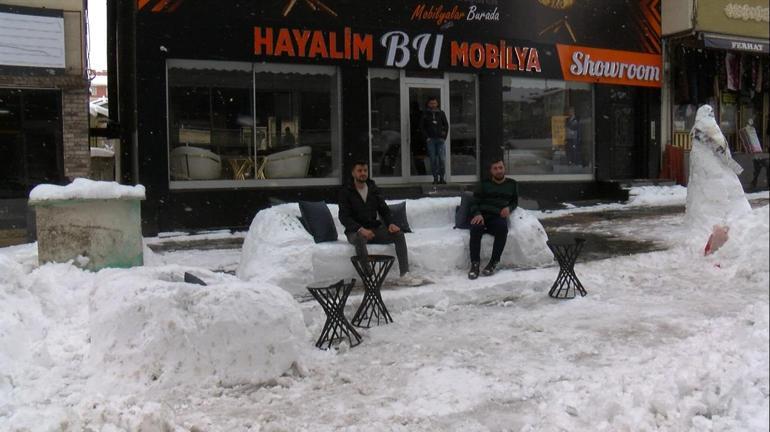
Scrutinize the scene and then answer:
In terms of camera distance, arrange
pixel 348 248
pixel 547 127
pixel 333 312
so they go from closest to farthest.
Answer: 1. pixel 333 312
2. pixel 348 248
3. pixel 547 127

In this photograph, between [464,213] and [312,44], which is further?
[312,44]

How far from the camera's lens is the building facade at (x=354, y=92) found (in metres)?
11.8

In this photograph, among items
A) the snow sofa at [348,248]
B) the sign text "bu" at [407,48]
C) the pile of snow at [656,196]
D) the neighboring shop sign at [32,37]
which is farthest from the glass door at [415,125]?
the neighboring shop sign at [32,37]

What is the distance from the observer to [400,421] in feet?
12.5

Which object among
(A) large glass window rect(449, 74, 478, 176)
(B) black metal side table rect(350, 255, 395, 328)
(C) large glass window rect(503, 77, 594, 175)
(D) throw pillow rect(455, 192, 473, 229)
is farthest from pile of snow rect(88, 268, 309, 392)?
(C) large glass window rect(503, 77, 594, 175)

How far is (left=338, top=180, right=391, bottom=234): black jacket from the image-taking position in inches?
282

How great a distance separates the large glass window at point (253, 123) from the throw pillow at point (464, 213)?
5.40 metres

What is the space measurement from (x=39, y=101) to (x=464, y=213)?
7458mm

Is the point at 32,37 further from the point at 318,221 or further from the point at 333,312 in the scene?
the point at 333,312

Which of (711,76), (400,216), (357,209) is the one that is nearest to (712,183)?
(400,216)

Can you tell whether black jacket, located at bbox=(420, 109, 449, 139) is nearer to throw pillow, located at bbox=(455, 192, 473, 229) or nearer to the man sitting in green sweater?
throw pillow, located at bbox=(455, 192, 473, 229)

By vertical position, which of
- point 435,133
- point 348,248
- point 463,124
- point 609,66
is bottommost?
point 348,248

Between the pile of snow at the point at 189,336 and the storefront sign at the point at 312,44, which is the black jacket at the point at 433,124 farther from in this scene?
the pile of snow at the point at 189,336

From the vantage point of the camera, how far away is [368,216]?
7285 mm
